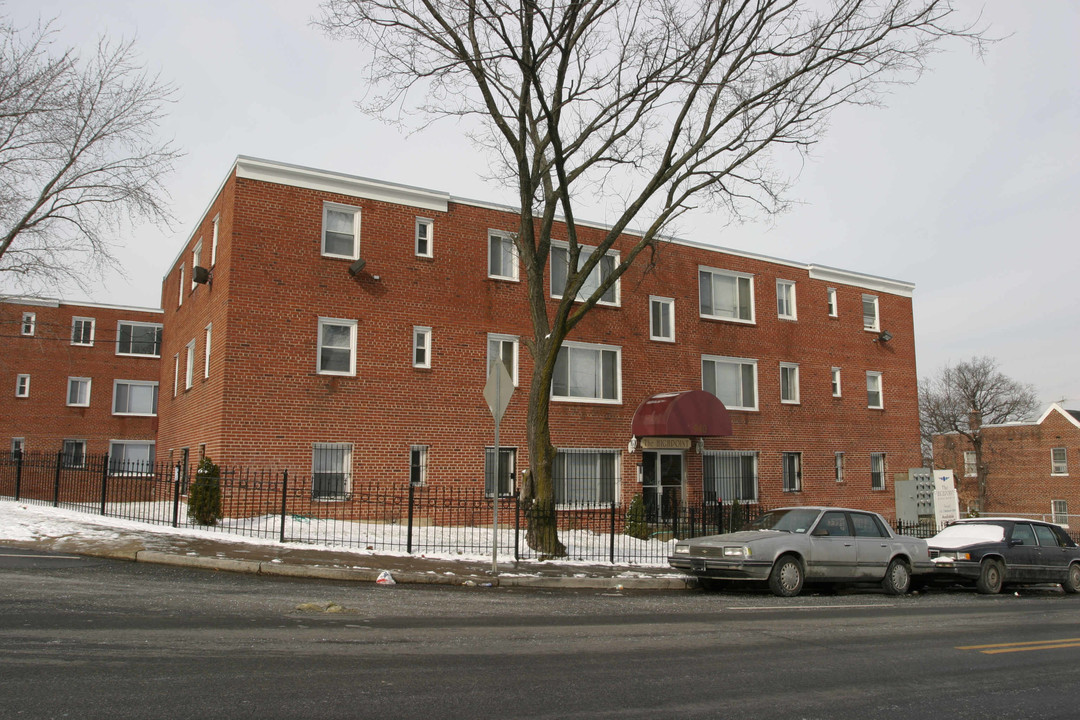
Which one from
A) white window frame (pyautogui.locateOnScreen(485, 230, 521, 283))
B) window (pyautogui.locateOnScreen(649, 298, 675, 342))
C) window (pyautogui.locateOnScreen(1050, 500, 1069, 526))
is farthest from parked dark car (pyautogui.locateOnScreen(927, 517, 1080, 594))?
window (pyautogui.locateOnScreen(1050, 500, 1069, 526))

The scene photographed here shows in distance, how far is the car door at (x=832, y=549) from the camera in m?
13.7

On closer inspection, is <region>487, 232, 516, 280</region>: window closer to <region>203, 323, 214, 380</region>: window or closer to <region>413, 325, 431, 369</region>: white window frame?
<region>413, 325, 431, 369</region>: white window frame

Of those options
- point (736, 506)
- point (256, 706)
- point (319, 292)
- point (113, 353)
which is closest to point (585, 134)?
point (319, 292)

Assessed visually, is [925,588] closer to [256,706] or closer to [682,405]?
[682,405]

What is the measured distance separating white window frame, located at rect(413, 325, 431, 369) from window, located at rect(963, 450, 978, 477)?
5080 cm

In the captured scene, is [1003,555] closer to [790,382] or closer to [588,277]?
[588,277]

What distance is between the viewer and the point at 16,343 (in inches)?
1480

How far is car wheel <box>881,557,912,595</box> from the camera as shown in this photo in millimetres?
14648

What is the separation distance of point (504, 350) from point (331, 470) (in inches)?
230

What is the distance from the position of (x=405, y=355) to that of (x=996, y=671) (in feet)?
53.1

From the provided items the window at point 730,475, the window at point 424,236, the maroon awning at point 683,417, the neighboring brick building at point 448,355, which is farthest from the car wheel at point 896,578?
the window at point 424,236

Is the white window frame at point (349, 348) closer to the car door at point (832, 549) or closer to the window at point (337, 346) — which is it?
the window at point (337, 346)

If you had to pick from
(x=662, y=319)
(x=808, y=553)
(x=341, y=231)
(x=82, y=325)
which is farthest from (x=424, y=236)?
(x=82, y=325)

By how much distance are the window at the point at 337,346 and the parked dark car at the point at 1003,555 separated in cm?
1376
